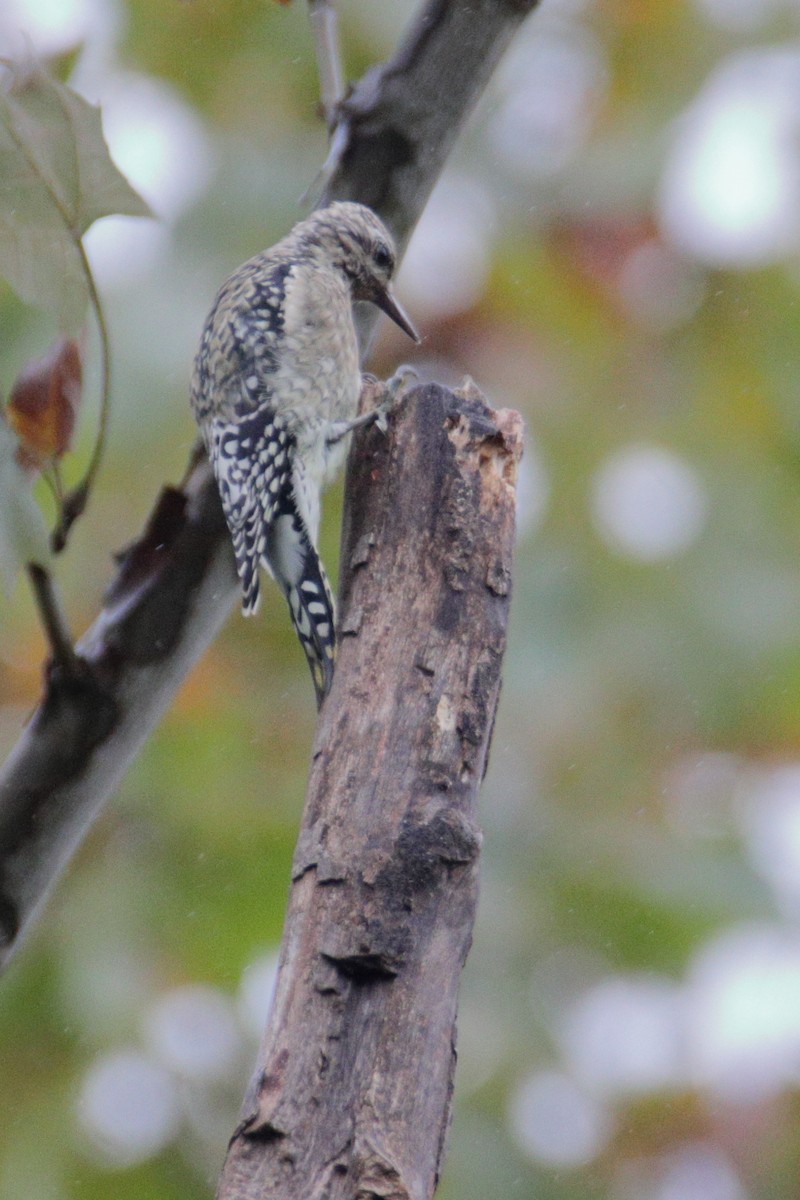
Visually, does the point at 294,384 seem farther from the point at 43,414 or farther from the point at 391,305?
the point at 43,414

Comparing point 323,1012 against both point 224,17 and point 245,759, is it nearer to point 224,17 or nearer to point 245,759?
point 245,759

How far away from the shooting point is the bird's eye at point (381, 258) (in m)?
3.88

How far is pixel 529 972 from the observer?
232 inches

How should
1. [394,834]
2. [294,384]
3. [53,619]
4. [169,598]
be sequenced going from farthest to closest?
[294,384] < [169,598] < [53,619] < [394,834]

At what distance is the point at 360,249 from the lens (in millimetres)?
3994

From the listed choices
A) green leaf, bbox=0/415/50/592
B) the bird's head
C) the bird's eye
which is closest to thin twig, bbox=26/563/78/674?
green leaf, bbox=0/415/50/592

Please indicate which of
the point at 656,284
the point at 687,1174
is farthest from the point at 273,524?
the point at 656,284

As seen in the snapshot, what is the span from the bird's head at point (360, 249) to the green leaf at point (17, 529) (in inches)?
47.2

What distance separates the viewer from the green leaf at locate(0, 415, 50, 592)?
218cm

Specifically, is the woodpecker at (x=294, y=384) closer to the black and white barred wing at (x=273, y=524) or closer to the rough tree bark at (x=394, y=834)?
the black and white barred wing at (x=273, y=524)

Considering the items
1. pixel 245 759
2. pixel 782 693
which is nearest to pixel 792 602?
pixel 782 693

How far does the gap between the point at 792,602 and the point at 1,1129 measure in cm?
419

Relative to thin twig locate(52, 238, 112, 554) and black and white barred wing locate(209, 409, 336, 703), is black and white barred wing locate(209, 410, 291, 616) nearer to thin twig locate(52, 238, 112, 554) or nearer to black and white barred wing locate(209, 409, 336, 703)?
black and white barred wing locate(209, 409, 336, 703)

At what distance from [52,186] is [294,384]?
4.59ft
